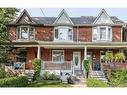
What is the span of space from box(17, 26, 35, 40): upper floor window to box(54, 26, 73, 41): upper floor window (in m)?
1.14

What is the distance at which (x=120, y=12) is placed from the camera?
18.3m

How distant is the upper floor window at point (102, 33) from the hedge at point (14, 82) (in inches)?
197

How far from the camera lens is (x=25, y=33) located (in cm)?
2023

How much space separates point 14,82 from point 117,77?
4281mm

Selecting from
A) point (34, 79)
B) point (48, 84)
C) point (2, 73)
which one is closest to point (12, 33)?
point (34, 79)

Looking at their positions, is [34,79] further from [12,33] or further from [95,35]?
[95,35]

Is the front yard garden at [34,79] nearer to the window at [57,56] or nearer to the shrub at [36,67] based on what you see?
the shrub at [36,67]

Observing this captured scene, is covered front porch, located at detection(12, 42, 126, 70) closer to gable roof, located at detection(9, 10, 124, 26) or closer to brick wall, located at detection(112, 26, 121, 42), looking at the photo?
brick wall, located at detection(112, 26, 121, 42)

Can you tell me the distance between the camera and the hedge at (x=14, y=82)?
1400cm
